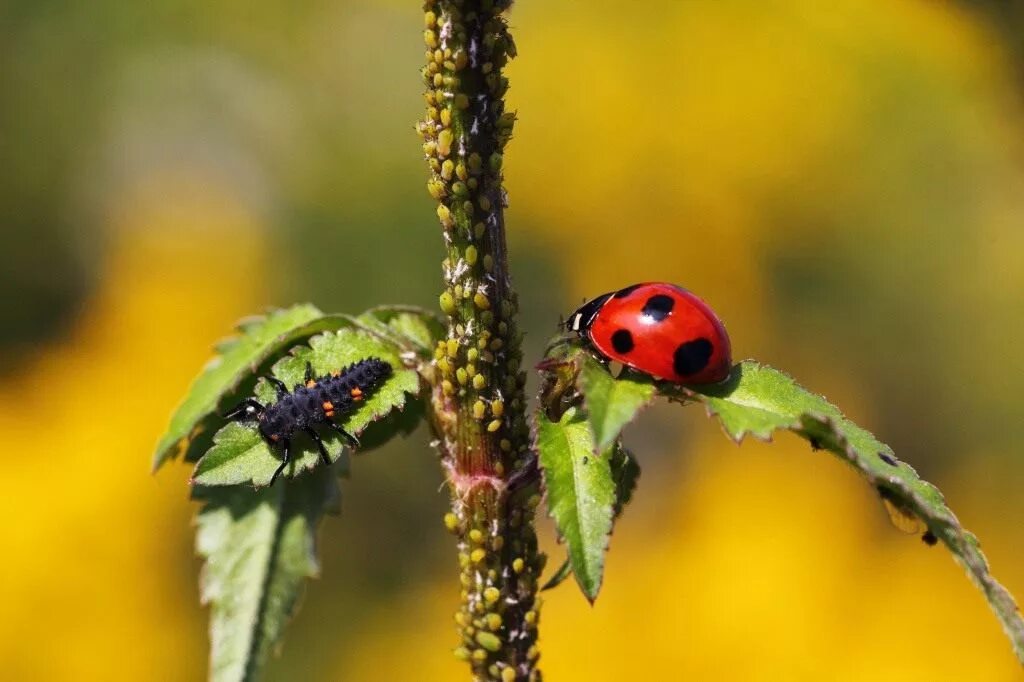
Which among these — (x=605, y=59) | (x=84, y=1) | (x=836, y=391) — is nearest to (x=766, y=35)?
(x=605, y=59)

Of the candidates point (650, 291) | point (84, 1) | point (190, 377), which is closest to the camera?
point (650, 291)

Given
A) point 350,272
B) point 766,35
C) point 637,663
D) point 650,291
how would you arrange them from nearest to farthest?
point 650,291
point 637,663
point 350,272
point 766,35

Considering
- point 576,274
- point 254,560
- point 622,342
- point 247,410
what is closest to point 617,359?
point 622,342

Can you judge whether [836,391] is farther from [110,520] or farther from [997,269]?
[110,520]

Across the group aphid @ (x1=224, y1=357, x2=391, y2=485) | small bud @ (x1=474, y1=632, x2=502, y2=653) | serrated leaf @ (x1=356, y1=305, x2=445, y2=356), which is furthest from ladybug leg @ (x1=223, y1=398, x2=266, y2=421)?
small bud @ (x1=474, y1=632, x2=502, y2=653)

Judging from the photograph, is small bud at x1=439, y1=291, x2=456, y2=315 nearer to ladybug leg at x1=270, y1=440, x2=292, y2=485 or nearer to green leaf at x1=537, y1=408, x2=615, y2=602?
green leaf at x1=537, y1=408, x2=615, y2=602

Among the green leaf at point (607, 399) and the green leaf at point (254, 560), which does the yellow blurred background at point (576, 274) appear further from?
the green leaf at point (607, 399)
